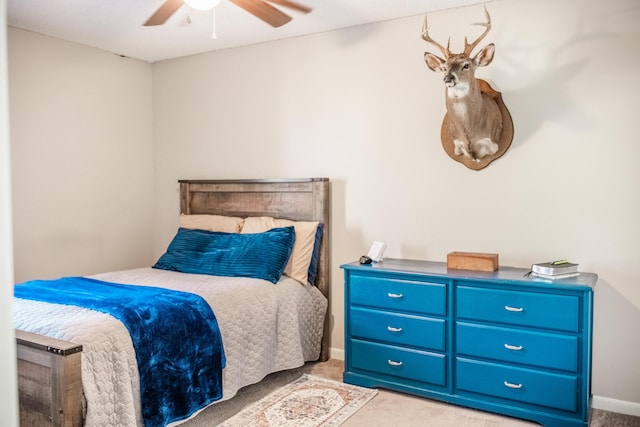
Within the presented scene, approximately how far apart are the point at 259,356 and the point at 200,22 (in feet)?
7.35

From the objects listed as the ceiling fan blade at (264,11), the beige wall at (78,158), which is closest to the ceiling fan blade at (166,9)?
the ceiling fan blade at (264,11)

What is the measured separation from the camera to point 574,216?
9.77 feet

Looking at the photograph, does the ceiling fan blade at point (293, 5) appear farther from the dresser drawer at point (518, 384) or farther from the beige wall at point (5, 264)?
the beige wall at point (5, 264)

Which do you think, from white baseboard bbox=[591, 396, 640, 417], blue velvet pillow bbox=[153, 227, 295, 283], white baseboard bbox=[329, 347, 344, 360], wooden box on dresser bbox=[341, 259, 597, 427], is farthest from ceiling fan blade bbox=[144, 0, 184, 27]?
white baseboard bbox=[591, 396, 640, 417]

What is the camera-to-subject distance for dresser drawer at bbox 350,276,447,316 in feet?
9.77

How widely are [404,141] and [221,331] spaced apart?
5.62 feet

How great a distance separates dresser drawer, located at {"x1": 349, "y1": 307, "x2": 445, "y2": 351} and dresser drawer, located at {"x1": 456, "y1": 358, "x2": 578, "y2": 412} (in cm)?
19

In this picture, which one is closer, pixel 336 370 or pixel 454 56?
pixel 454 56

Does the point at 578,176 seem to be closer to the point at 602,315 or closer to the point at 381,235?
the point at 602,315

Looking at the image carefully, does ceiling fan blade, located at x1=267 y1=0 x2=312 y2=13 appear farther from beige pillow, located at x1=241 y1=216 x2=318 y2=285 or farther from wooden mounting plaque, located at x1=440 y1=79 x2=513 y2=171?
beige pillow, located at x1=241 y1=216 x2=318 y2=285

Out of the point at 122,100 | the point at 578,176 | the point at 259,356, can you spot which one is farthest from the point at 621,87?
the point at 122,100

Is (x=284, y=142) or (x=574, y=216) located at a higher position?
(x=284, y=142)

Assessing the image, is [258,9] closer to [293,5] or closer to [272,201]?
[293,5]

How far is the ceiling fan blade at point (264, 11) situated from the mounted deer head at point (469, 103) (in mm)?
847
